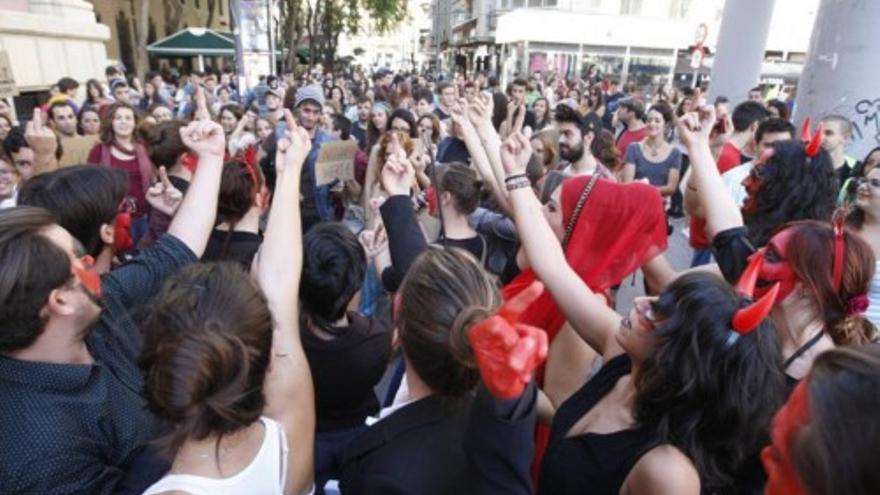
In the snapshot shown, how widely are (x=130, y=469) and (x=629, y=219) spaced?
1830 millimetres

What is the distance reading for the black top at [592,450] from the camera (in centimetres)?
141

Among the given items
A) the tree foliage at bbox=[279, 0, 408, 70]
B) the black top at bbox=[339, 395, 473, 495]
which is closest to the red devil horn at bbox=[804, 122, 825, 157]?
the black top at bbox=[339, 395, 473, 495]

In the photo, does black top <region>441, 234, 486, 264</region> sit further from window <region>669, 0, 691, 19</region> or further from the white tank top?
window <region>669, 0, 691, 19</region>

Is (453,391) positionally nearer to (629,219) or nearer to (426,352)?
(426,352)

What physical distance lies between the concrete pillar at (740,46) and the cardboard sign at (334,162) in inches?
292

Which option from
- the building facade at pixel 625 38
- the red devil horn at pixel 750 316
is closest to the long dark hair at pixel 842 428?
the red devil horn at pixel 750 316

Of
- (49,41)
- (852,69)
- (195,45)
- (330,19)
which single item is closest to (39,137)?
(852,69)

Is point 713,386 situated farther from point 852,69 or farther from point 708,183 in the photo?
point 852,69

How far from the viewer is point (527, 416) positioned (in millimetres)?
1021

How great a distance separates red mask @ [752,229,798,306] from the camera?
188cm

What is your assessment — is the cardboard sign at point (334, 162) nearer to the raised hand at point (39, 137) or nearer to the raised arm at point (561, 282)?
the raised hand at point (39, 137)

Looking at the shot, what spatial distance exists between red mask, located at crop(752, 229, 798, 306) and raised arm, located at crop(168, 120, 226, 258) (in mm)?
1892

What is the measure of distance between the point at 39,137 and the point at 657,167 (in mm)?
5069

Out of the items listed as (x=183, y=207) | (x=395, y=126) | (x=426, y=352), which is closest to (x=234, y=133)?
(x=395, y=126)
